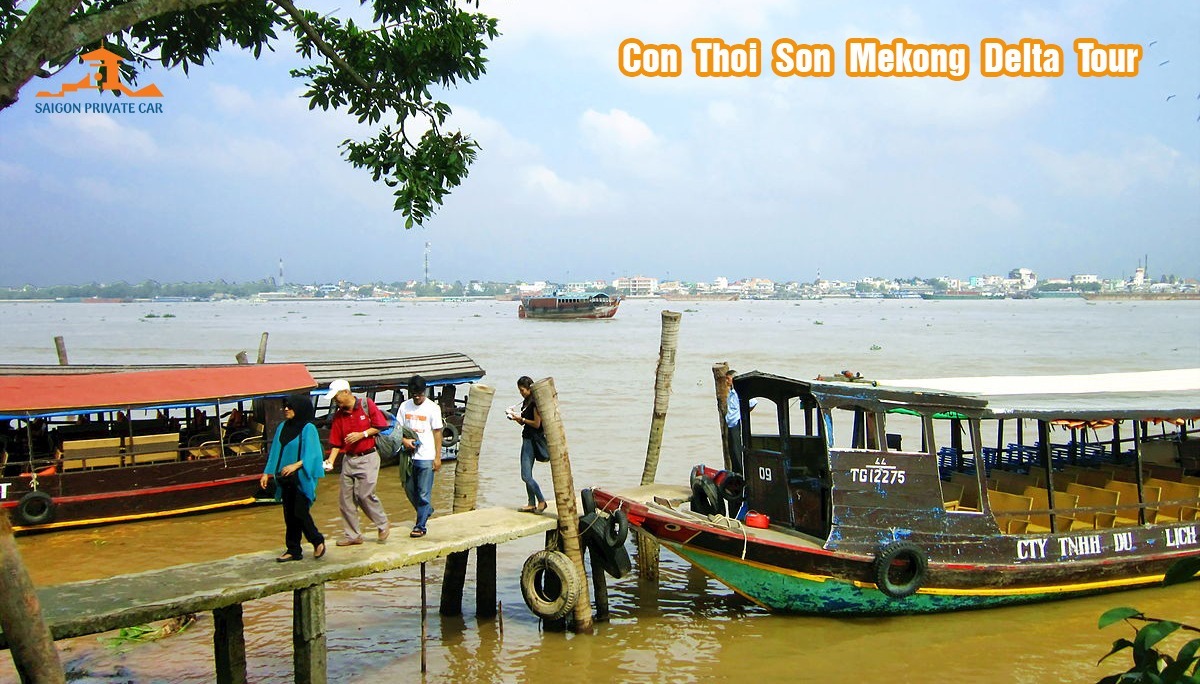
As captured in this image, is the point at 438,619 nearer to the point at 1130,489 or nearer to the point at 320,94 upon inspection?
the point at 320,94

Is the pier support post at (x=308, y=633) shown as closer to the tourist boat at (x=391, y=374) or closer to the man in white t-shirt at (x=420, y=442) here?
the man in white t-shirt at (x=420, y=442)

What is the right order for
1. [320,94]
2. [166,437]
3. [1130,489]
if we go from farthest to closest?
[166,437] → [1130,489] → [320,94]

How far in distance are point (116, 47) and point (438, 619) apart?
5.80 meters

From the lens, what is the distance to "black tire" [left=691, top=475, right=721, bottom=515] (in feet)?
33.0

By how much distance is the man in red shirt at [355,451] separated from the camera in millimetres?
7387

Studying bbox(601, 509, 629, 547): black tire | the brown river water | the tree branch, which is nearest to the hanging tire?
the brown river water

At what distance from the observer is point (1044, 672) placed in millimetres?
8250

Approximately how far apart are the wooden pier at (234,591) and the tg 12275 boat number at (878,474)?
321 centimetres

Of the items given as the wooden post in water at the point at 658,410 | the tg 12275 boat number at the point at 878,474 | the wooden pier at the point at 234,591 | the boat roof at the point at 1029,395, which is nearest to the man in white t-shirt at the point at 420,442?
the wooden pier at the point at 234,591

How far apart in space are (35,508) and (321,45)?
29.9 feet

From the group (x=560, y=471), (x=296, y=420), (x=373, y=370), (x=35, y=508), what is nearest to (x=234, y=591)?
(x=296, y=420)

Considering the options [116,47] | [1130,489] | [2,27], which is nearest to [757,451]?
[1130,489]

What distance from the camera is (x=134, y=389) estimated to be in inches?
537

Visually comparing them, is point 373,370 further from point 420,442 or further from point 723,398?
point 420,442
